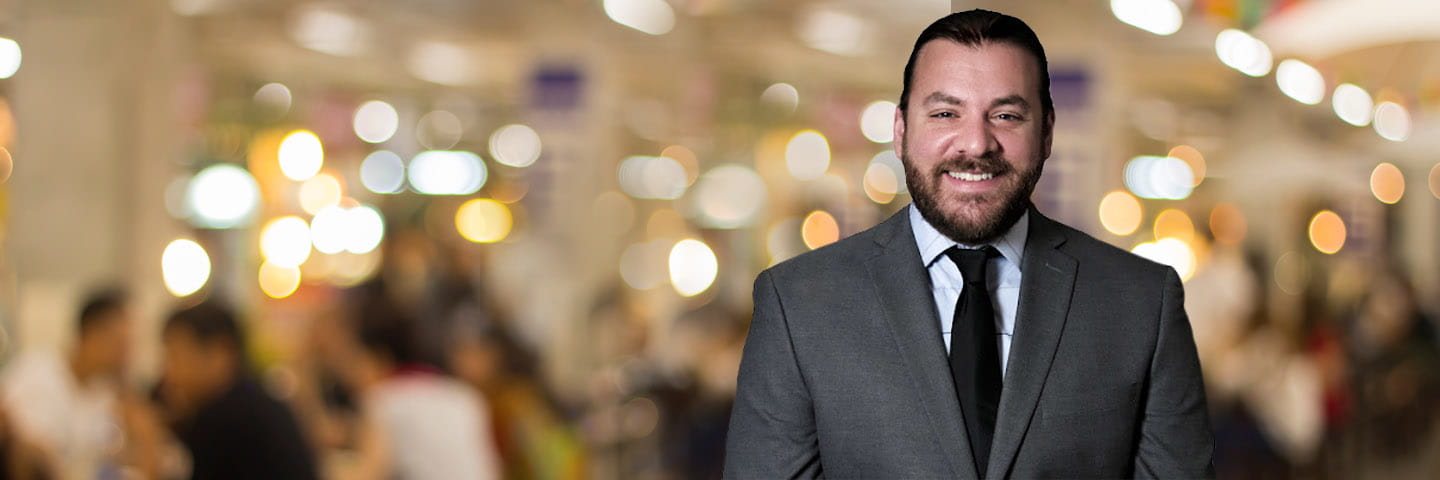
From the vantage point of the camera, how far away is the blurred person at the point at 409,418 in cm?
477

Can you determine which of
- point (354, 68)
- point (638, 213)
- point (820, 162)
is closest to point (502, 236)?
point (638, 213)

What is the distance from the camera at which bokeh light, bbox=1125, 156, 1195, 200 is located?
8550 mm

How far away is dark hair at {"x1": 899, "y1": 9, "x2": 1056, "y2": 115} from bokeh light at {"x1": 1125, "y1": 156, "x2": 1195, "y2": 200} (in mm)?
7055

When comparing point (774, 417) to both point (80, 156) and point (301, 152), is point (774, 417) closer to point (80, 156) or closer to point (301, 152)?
point (80, 156)

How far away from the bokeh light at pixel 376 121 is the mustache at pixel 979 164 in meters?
5.58

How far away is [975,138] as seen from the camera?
118 centimetres

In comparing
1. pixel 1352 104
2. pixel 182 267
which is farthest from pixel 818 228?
pixel 182 267

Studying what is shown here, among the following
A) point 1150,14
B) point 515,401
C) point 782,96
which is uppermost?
point 1150,14

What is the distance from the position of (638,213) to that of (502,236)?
636 millimetres

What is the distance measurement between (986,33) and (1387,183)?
23.4ft

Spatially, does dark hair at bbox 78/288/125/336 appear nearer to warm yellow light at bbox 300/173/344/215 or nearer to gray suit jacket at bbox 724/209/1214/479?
warm yellow light at bbox 300/173/344/215

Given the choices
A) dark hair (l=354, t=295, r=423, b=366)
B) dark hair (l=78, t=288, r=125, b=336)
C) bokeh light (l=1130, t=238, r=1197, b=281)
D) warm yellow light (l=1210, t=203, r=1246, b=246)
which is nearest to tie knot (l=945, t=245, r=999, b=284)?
dark hair (l=354, t=295, r=423, b=366)

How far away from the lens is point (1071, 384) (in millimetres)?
1205

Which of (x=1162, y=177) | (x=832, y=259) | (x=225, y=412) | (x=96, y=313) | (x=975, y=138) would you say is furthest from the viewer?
(x=1162, y=177)
